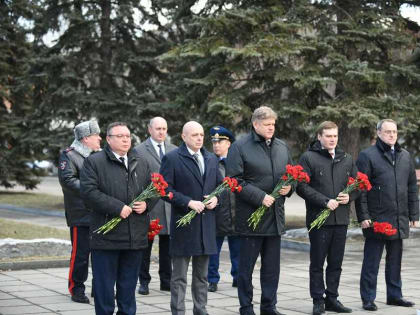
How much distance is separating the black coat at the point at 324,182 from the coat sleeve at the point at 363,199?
0.30 m

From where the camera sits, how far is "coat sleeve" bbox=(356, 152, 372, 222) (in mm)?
8570

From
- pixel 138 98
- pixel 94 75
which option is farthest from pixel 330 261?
pixel 94 75

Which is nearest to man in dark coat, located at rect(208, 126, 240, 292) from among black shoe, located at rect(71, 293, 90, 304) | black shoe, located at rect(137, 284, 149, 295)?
black shoe, located at rect(137, 284, 149, 295)

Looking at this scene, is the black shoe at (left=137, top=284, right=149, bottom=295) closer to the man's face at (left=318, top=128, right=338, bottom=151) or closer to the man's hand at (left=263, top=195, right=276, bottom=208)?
the man's hand at (left=263, top=195, right=276, bottom=208)

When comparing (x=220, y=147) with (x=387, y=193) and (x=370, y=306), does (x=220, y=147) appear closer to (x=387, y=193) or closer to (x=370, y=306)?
(x=387, y=193)

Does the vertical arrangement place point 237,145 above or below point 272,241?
above

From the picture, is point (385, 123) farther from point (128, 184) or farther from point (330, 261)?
point (128, 184)

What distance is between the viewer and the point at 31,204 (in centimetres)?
2759

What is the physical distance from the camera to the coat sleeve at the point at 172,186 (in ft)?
24.8

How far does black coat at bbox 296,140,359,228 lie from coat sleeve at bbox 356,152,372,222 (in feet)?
1.00

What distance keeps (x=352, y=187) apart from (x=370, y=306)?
134 centimetres

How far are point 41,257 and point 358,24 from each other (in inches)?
327

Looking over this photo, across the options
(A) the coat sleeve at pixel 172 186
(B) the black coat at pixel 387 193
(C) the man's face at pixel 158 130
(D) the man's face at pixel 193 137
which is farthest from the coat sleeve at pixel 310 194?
(C) the man's face at pixel 158 130


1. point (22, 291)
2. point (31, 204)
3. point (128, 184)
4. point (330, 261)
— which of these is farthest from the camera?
point (31, 204)
